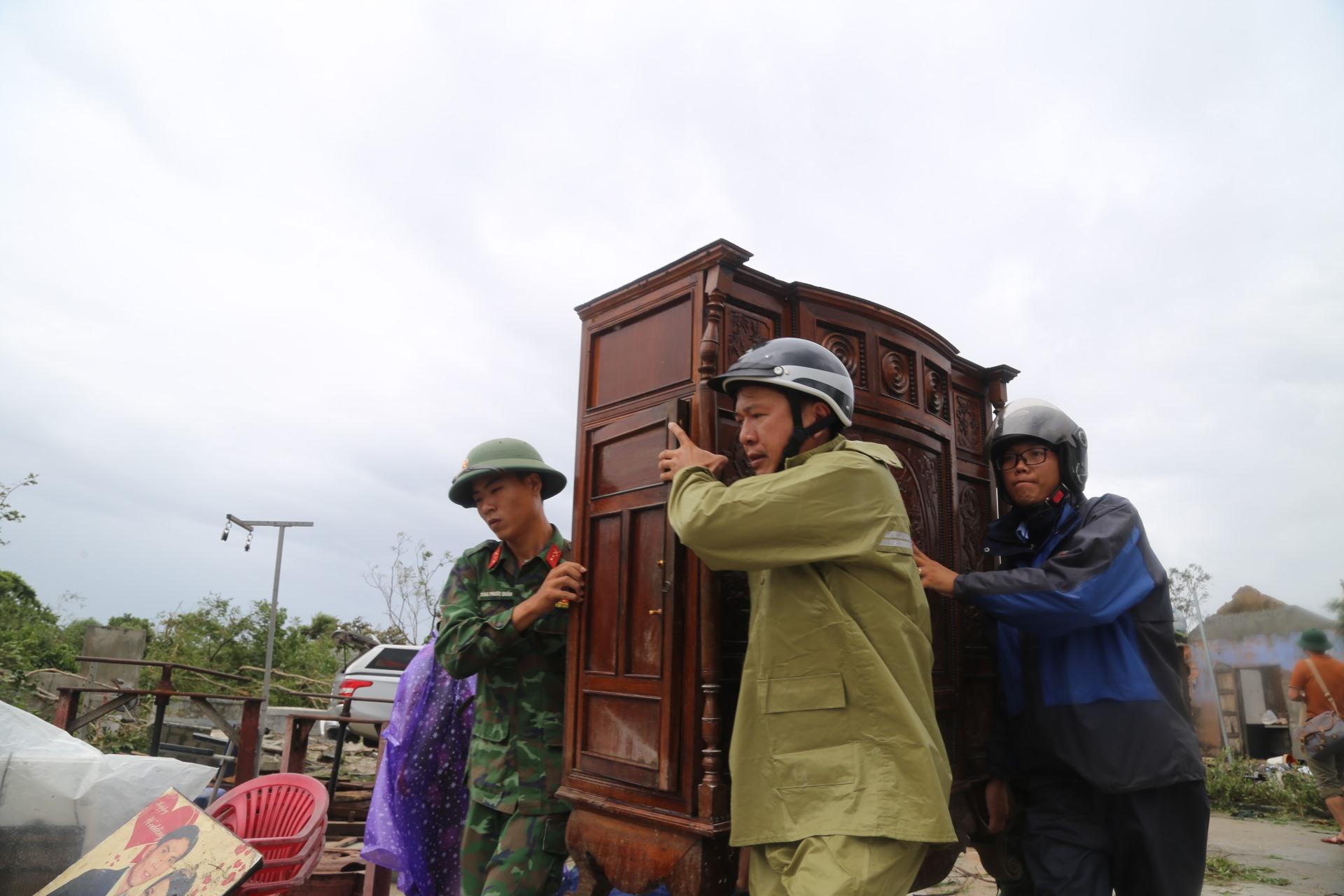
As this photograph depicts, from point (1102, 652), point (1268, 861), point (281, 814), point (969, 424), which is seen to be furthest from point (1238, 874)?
point (281, 814)

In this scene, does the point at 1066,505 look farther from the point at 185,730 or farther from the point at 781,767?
the point at 185,730

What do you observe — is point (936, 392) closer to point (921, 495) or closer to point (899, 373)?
point (899, 373)

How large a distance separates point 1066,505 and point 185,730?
1042cm

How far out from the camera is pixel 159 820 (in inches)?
135

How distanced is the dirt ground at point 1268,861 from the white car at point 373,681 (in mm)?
6385

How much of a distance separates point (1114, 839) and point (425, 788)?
280 cm

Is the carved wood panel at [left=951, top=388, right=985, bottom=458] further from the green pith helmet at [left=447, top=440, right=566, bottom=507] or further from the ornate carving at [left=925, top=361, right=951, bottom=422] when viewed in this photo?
the green pith helmet at [left=447, top=440, right=566, bottom=507]

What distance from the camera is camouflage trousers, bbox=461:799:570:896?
2.76 meters

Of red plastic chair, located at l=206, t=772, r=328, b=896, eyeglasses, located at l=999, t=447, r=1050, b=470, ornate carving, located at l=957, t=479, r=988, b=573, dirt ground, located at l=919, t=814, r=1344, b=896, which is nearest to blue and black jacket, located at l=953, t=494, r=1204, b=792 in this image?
eyeglasses, located at l=999, t=447, r=1050, b=470

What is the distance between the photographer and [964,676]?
333 centimetres

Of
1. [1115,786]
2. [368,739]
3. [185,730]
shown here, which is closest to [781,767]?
[1115,786]

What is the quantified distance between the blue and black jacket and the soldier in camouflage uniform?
5.07 feet

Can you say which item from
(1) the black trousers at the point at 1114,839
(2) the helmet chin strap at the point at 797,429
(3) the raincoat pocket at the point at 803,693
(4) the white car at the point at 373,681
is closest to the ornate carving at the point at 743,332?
(2) the helmet chin strap at the point at 797,429

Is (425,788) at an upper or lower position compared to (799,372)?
lower
